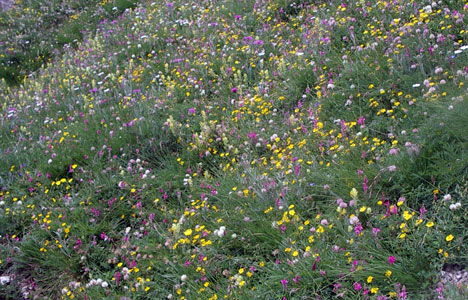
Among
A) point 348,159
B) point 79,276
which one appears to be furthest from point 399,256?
point 79,276

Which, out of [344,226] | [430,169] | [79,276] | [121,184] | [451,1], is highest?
[451,1]

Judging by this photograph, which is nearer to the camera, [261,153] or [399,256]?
[399,256]

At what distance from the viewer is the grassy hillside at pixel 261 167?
2.94 m

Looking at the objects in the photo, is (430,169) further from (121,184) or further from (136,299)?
(121,184)

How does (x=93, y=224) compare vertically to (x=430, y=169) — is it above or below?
below

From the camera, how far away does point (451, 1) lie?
469cm

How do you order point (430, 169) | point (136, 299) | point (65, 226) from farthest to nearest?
point (65, 226) → point (136, 299) → point (430, 169)

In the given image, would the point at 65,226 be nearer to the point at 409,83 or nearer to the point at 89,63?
the point at 409,83

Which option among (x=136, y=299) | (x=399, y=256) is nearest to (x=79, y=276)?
(x=136, y=299)

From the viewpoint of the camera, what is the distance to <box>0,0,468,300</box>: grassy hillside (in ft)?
9.65

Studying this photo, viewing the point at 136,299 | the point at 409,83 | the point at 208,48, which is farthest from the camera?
the point at 208,48

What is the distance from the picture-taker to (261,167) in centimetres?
412

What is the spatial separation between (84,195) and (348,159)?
2.82 m

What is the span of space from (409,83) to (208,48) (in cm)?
342
